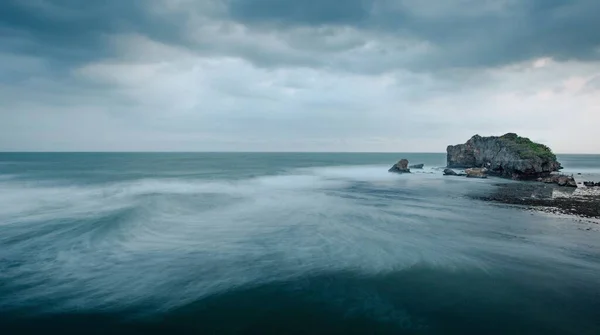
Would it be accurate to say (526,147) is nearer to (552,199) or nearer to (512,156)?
(512,156)

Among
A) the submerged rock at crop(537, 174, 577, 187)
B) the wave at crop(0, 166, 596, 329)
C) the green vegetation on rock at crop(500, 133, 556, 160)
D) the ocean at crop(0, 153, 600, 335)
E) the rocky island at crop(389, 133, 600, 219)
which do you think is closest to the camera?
the ocean at crop(0, 153, 600, 335)

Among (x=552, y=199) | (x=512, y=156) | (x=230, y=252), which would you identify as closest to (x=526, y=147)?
(x=512, y=156)

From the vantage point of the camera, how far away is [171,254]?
1574cm

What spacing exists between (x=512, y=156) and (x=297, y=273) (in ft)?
187

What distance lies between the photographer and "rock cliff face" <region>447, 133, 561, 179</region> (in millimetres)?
53125

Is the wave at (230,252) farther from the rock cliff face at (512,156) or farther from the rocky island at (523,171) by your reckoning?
the rock cliff face at (512,156)

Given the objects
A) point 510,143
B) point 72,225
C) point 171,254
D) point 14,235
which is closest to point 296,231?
point 171,254

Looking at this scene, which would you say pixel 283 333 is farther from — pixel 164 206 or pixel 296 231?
pixel 164 206

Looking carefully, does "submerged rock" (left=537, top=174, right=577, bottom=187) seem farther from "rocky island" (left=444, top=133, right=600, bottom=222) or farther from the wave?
the wave

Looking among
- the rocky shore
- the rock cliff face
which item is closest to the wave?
the rocky shore

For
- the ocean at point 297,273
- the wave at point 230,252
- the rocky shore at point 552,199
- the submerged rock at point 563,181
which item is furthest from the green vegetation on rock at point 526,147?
the ocean at point 297,273

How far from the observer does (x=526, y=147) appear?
57.0 meters

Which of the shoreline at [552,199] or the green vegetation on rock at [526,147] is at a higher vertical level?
the green vegetation on rock at [526,147]

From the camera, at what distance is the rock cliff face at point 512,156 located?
53125 millimetres
